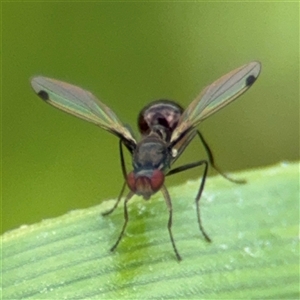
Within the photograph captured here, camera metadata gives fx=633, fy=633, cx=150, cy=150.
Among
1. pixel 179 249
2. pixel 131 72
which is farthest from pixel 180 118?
pixel 131 72

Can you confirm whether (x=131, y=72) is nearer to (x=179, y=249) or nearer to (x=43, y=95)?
(x=43, y=95)

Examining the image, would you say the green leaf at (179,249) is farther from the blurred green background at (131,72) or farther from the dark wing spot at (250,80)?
the blurred green background at (131,72)

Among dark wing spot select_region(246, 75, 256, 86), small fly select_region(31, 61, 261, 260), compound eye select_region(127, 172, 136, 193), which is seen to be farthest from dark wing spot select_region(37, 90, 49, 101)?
dark wing spot select_region(246, 75, 256, 86)

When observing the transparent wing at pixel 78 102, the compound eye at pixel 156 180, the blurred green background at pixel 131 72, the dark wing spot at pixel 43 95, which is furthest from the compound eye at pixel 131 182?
the blurred green background at pixel 131 72

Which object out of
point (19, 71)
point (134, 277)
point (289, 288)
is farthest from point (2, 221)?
point (289, 288)

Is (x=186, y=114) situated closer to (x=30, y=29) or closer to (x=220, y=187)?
(x=220, y=187)
